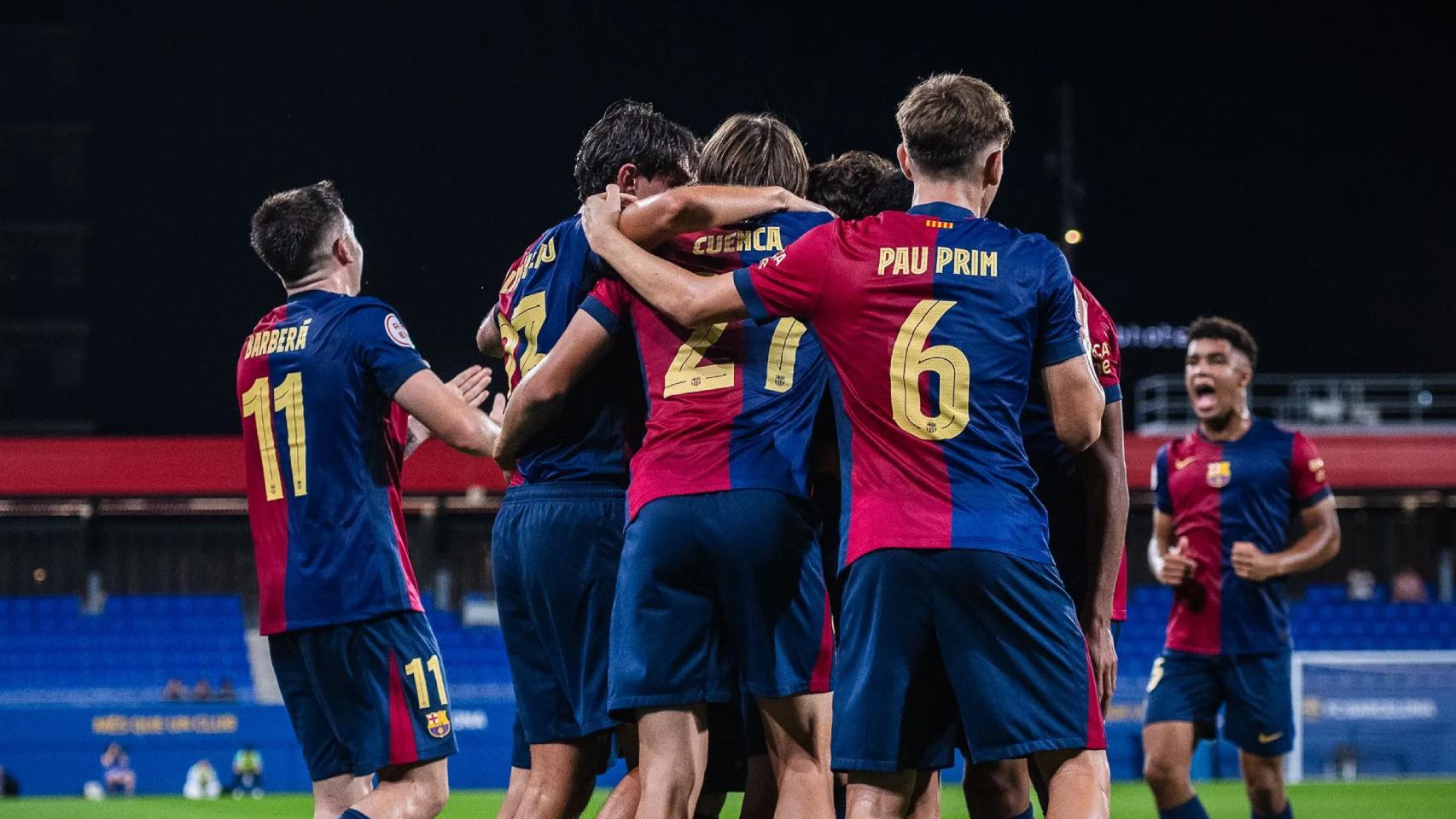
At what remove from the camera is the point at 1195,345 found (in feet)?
22.2

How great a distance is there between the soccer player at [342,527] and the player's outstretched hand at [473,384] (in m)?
0.16

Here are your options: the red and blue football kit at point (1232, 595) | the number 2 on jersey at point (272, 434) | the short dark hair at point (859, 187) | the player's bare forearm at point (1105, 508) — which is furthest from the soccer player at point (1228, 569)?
the number 2 on jersey at point (272, 434)

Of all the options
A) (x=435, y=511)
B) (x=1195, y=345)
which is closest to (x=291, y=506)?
(x=1195, y=345)

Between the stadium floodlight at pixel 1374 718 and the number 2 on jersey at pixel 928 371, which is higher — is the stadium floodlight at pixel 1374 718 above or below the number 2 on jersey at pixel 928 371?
below

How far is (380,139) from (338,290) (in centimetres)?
1525

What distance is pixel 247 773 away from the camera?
42.9ft

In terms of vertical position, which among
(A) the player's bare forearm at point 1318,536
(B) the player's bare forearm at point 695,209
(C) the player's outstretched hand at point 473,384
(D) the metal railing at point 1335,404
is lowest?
(A) the player's bare forearm at point 1318,536

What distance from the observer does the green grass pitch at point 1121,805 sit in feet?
30.6

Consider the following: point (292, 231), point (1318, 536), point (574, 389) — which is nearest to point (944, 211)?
point (574, 389)

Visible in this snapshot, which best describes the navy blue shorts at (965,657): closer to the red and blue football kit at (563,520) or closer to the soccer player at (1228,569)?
the red and blue football kit at (563,520)

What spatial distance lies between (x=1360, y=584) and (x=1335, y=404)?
313cm

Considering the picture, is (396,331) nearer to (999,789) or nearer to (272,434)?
(272,434)

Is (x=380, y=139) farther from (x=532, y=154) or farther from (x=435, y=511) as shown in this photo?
(x=435, y=511)

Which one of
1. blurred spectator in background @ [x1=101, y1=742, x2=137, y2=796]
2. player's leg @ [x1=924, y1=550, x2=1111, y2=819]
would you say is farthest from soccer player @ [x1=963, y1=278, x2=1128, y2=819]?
blurred spectator in background @ [x1=101, y1=742, x2=137, y2=796]
